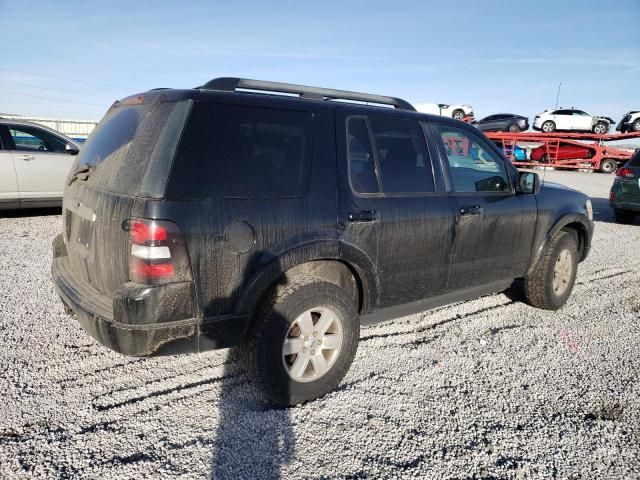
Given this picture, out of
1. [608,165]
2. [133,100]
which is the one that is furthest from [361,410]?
[608,165]

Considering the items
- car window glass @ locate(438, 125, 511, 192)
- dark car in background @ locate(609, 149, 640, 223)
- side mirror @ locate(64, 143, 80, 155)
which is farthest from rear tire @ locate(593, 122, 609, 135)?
side mirror @ locate(64, 143, 80, 155)

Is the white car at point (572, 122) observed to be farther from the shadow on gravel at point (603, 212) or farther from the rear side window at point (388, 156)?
the rear side window at point (388, 156)

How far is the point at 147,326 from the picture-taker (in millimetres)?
2375

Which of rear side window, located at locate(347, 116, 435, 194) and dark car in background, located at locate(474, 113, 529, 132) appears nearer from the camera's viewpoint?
rear side window, located at locate(347, 116, 435, 194)

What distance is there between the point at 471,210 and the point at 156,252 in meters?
2.39

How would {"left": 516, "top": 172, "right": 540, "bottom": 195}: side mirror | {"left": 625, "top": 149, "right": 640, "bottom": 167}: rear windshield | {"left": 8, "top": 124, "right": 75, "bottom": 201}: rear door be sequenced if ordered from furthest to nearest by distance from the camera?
1. {"left": 625, "top": 149, "right": 640, "bottom": 167}: rear windshield
2. {"left": 8, "top": 124, "right": 75, "bottom": 201}: rear door
3. {"left": 516, "top": 172, "right": 540, "bottom": 195}: side mirror

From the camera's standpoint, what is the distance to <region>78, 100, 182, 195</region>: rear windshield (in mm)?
2518

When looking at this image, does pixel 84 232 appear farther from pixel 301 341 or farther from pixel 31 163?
pixel 31 163

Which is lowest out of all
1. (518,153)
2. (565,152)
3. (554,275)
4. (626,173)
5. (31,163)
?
(554,275)

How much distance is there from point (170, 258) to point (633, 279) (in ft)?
19.5

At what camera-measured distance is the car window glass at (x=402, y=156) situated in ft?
10.7

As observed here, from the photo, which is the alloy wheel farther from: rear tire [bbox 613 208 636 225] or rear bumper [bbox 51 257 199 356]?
rear tire [bbox 613 208 636 225]

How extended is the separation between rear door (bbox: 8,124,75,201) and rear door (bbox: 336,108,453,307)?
703 centimetres

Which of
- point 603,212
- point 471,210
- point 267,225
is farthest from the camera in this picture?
point 603,212
